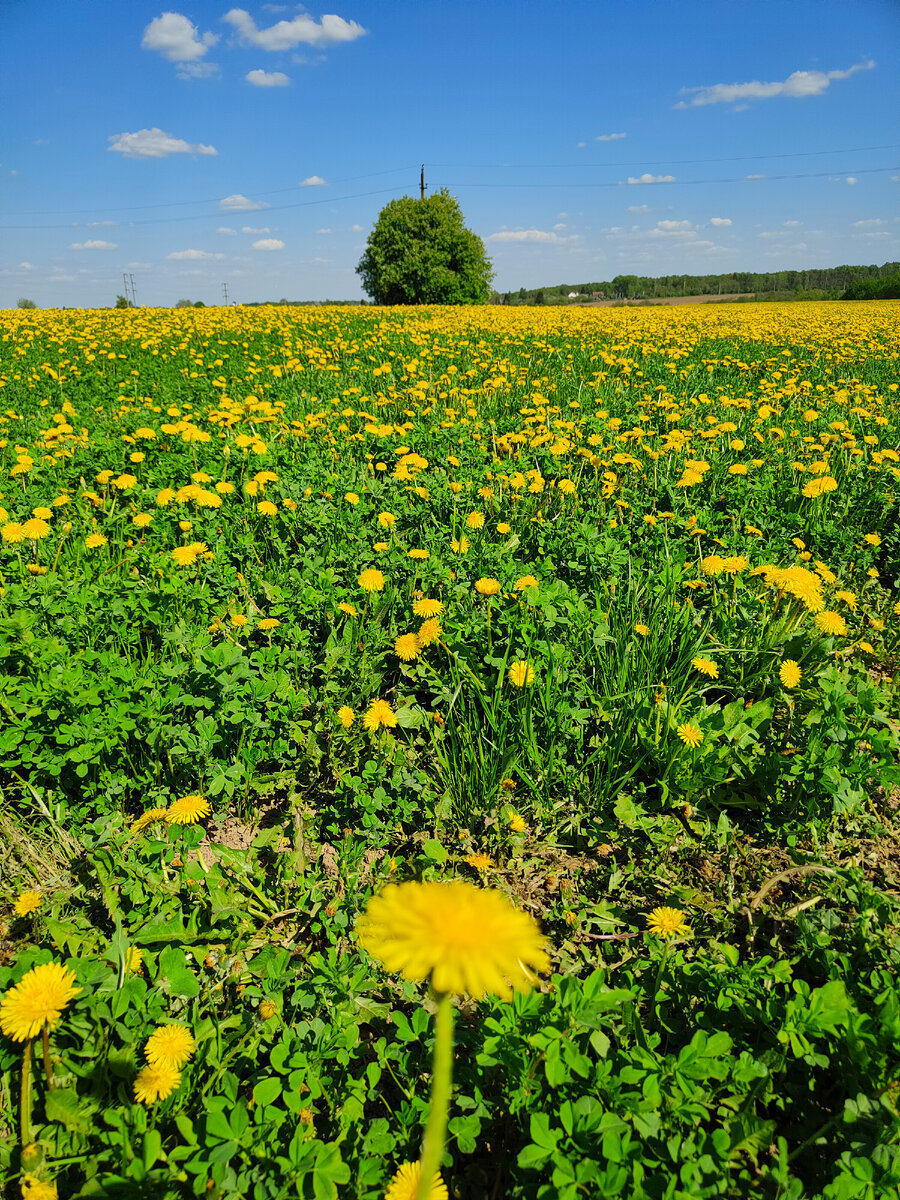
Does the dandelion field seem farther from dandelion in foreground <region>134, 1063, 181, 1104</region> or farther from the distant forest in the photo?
the distant forest

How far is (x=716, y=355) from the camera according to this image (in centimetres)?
955

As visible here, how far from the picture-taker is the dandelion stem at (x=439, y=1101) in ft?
1.86

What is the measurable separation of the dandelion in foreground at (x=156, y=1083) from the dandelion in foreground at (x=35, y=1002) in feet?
0.70

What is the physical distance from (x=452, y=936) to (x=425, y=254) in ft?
135

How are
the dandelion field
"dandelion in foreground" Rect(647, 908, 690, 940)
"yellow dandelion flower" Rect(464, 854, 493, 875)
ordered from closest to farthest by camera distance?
the dandelion field → "dandelion in foreground" Rect(647, 908, 690, 940) → "yellow dandelion flower" Rect(464, 854, 493, 875)

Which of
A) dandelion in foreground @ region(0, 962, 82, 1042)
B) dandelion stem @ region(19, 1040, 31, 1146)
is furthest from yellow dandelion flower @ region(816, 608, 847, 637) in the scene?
dandelion stem @ region(19, 1040, 31, 1146)

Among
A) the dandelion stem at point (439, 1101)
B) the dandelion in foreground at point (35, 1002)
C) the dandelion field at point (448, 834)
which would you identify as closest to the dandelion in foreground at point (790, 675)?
the dandelion field at point (448, 834)

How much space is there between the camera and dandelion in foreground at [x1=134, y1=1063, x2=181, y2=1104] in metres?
1.16

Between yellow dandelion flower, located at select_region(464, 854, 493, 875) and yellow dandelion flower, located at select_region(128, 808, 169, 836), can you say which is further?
yellow dandelion flower, located at select_region(464, 854, 493, 875)

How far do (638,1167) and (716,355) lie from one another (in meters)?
Answer: 10.7

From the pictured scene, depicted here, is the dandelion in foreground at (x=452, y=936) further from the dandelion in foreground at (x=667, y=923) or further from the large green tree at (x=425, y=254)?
the large green tree at (x=425, y=254)

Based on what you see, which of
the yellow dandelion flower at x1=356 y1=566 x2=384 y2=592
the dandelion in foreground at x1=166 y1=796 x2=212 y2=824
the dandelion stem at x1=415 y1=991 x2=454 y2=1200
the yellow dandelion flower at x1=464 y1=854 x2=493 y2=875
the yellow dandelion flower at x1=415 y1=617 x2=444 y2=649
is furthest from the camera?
the yellow dandelion flower at x1=356 y1=566 x2=384 y2=592

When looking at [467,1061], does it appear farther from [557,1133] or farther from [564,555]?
[564,555]

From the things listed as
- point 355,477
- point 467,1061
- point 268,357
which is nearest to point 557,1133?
point 467,1061
